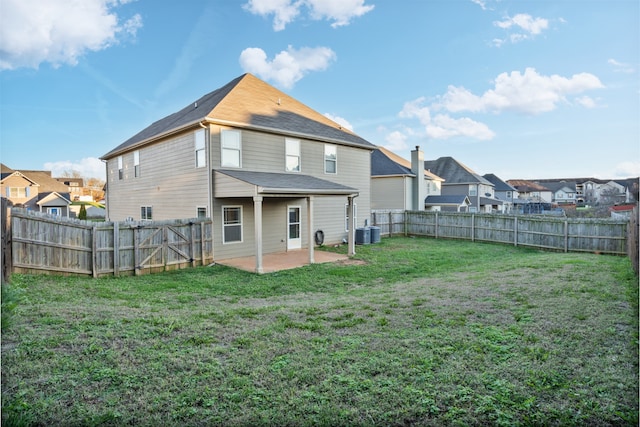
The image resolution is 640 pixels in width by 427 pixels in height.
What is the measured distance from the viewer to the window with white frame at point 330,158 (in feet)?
52.1

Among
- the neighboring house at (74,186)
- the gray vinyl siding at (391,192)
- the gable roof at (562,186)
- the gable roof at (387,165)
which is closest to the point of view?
the gray vinyl siding at (391,192)

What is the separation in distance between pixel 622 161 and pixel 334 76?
1410 cm

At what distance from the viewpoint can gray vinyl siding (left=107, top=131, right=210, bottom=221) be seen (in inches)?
512

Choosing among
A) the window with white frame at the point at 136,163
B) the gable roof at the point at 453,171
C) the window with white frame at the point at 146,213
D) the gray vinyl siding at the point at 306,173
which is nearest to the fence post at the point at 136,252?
the gray vinyl siding at the point at 306,173

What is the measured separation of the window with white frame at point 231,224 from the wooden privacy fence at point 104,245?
74cm

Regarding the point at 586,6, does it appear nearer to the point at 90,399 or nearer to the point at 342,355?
the point at 342,355

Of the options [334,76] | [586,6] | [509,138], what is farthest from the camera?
[334,76]

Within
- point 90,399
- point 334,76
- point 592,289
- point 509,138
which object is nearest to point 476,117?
point 509,138

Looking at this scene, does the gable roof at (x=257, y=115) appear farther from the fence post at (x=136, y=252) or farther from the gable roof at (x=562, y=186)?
the gable roof at (x=562, y=186)

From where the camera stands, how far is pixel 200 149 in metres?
12.6

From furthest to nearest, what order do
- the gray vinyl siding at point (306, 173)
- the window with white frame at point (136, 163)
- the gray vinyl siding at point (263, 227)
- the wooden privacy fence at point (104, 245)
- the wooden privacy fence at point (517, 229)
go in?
the window with white frame at point (136, 163), the wooden privacy fence at point (517, 229), the gray vinyl siding at point (306, 173), the gray vinyl siding at point (263, 227), the wooden privacy fence at point (104, 245)

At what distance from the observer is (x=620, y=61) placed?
3.79 m

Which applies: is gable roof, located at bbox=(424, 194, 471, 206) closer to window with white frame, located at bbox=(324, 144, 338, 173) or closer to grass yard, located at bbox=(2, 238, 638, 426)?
window with white frame, located at bbox=(324, 144, 338, 173)

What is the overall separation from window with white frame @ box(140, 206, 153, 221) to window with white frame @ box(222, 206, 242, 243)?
5.92 meters
